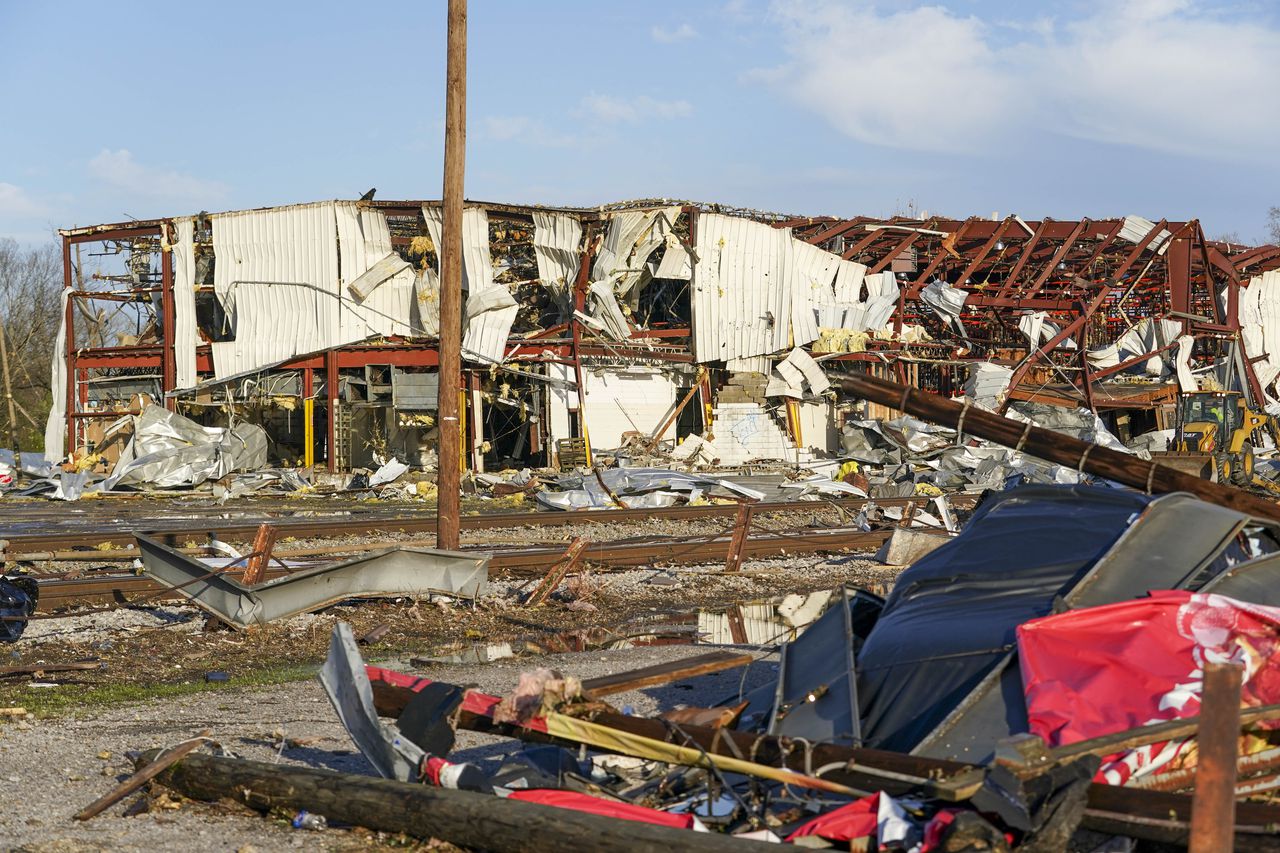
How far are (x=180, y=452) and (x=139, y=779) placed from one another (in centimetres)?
2756

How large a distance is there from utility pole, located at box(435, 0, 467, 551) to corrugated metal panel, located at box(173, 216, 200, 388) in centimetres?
2363

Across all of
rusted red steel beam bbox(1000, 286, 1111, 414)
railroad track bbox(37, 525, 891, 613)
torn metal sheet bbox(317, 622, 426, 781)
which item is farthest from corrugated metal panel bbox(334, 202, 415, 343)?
torn metal sheet bbox(317, 622, 426, 781)

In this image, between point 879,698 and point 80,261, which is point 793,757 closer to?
point 879,698

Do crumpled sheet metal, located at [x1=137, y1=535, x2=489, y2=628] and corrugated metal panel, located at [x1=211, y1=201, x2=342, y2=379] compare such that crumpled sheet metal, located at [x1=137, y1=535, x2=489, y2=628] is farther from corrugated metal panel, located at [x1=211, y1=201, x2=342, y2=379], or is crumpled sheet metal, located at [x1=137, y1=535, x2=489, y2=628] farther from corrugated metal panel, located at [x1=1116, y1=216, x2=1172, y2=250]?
corrugated metal panel, located at [x1=1116, y1=216, x2=1172, y2=250]

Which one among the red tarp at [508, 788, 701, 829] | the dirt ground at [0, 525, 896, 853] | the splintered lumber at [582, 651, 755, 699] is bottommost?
the dirt ground at [0, 525, 896, 853]

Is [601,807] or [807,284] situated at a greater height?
[807,284]

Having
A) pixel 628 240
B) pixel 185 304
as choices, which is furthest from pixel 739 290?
pixel 185 304

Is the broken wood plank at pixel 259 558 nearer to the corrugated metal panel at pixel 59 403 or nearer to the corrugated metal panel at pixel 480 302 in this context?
the corrugated metal panel at pixel 480 302

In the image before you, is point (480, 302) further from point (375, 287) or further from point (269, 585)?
point (269, 585)

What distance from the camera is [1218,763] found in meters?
4.10

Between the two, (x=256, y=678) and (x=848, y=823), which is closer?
(x=848, y=823)

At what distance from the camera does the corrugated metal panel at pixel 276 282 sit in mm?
34906

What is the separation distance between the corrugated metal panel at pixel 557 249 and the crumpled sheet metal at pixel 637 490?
8.99 m

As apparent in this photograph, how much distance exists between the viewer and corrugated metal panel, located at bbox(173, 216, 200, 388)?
35.5 meters
